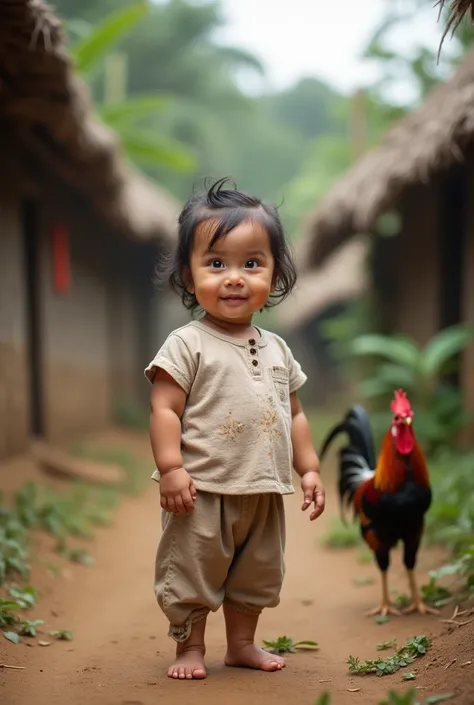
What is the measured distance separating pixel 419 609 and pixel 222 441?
1609 mm

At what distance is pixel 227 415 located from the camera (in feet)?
8.95

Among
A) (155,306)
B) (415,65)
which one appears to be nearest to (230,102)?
(155,306)

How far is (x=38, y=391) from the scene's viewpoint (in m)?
8.55

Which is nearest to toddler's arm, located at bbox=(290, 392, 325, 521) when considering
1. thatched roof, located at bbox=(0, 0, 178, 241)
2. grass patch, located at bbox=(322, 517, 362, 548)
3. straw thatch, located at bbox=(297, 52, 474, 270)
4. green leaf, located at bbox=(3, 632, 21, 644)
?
green leaf, located at bbox=(3, 632, 21, 644)

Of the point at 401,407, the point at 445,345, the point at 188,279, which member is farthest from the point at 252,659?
the point at 445,345

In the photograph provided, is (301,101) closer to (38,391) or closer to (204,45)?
(204,45)

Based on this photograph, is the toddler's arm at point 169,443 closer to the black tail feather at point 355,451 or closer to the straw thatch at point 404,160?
the black tail feather at point 355,451

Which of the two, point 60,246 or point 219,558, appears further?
point 60,246

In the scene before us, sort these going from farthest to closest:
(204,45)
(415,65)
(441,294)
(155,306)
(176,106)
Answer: (204,45) < (176,106) < (155,306) < (415,65) < (441,294)

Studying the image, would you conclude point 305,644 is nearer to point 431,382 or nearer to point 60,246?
point 431,382

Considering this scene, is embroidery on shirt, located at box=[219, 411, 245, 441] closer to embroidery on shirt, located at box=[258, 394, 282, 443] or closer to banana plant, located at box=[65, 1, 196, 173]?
embroidery on shirt, located at box=[258, 394, 282, 443]

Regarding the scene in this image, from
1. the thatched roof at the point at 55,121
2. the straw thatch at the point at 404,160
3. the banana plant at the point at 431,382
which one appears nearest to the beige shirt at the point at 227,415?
the thatched roof at the point at 55,121

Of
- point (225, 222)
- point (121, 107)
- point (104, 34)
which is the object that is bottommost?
point (225, 222)

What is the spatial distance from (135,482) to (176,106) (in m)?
16.7
